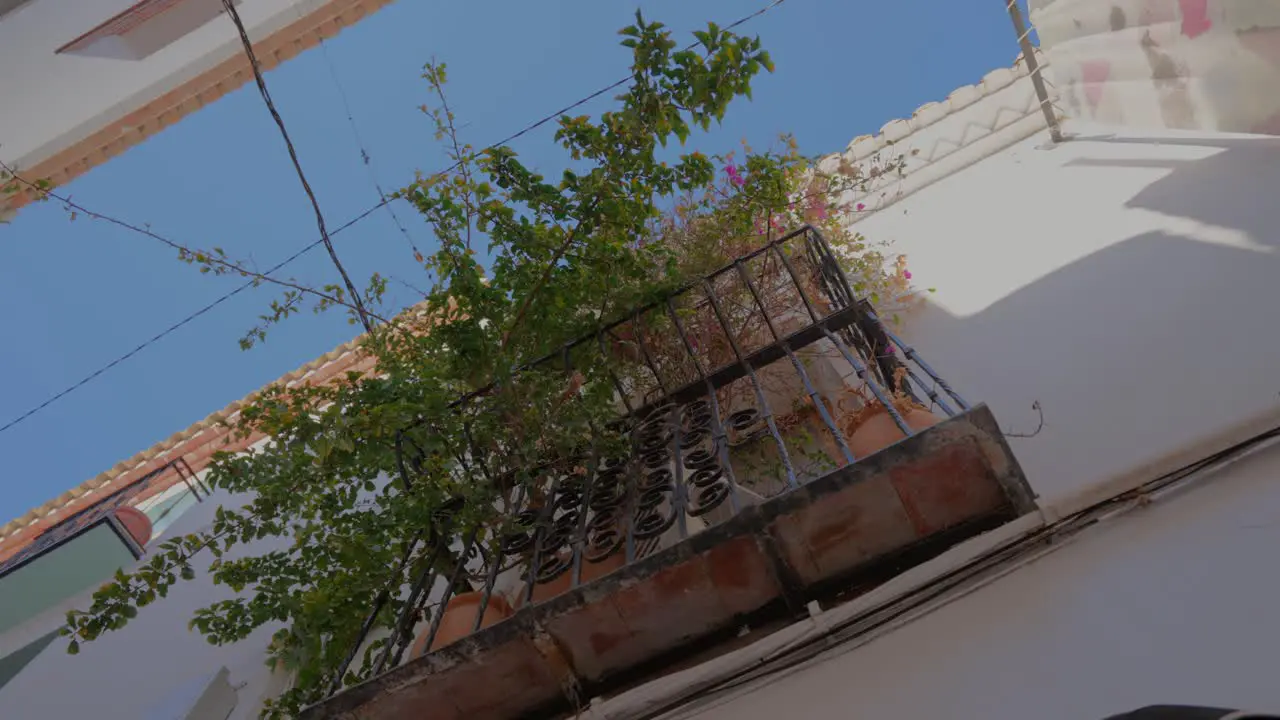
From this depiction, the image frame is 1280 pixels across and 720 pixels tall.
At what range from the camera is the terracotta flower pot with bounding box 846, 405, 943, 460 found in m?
3.05

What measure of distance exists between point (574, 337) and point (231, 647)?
2664 mm

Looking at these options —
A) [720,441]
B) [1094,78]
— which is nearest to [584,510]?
[720,441]

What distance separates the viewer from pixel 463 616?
3.25 m

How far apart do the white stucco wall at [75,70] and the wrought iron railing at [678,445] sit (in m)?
6.16

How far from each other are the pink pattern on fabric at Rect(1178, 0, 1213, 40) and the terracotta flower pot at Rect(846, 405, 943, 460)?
279 cm

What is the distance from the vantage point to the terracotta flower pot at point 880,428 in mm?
3051

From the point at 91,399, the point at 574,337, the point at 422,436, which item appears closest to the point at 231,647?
the point at 422,436

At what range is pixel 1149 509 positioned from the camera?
2.43 meters

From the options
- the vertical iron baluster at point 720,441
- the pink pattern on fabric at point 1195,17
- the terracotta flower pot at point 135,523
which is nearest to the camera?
the vertical iron baluster at point 720,441

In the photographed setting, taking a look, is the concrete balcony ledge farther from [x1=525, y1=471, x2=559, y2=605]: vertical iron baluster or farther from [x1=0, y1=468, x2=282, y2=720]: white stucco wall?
[x1=0, y1=468, x2=282, y2=720]: white stucco wall

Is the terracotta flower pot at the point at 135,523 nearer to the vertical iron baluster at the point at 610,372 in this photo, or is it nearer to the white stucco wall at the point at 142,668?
the white stucco wall at the point at 142,668

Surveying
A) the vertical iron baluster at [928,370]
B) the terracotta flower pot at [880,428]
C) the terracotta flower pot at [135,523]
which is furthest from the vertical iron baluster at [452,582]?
the terracotta flower pot at [135,523]

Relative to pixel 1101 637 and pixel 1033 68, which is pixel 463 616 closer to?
pixel 1101 637

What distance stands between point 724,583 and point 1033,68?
19.2ft
